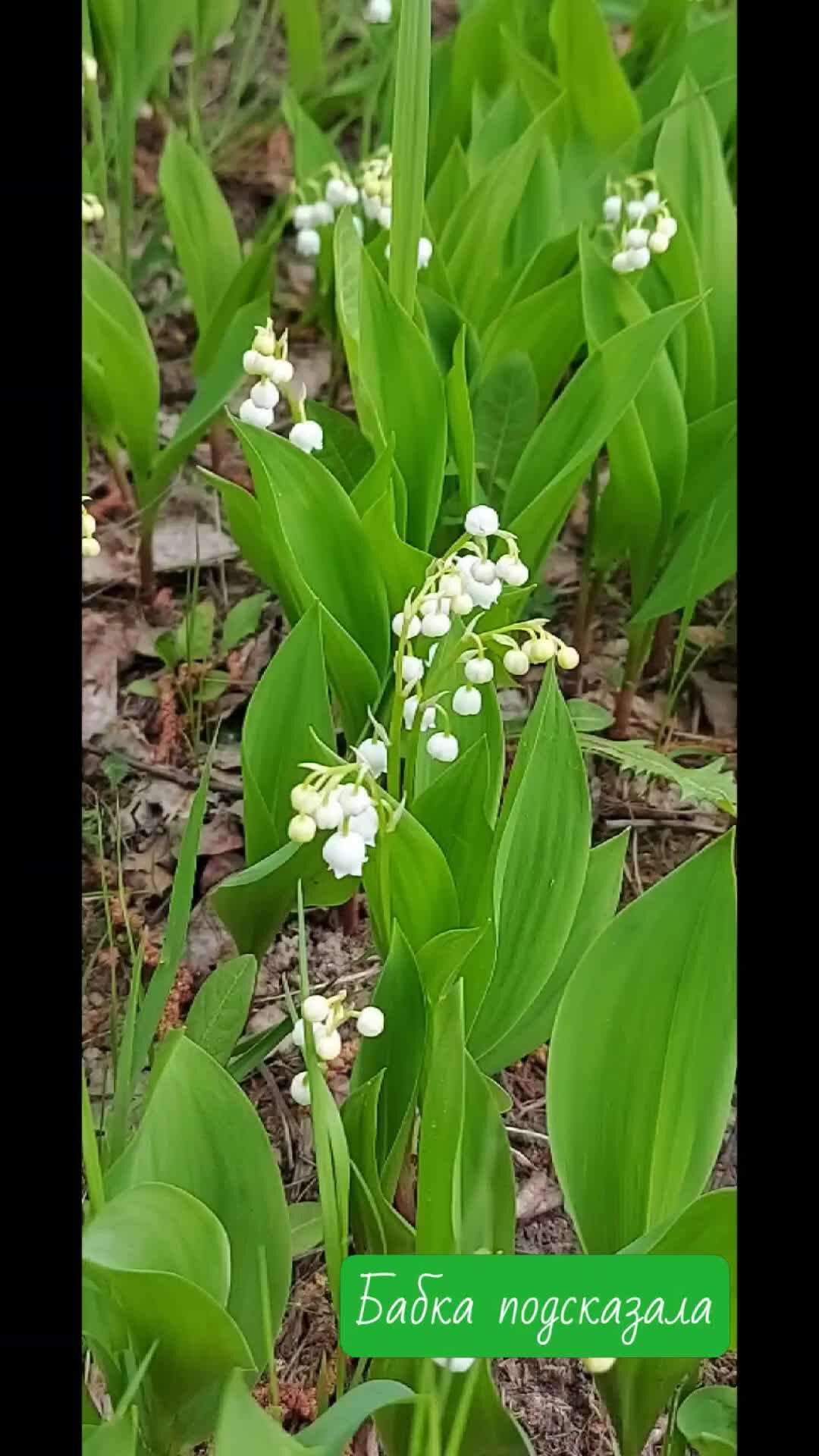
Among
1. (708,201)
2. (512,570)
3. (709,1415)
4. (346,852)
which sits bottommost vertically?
(709,1415)

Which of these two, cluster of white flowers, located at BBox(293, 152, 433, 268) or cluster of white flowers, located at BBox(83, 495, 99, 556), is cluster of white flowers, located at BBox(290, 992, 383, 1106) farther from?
cluster of white flowers, located at BBox(293, 152, 433, 268)

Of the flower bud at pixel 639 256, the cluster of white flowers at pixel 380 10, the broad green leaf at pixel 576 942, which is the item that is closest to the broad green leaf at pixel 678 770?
the broad green leaf at pixel 576 942

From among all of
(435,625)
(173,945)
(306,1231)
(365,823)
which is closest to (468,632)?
(435,625)

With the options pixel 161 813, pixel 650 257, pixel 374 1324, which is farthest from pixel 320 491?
pixel 374 1324

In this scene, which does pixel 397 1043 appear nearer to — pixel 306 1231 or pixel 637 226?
pixel 306 1231

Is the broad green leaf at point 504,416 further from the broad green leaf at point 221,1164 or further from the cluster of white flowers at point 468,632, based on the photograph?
the broad green leaf at point 221,1164

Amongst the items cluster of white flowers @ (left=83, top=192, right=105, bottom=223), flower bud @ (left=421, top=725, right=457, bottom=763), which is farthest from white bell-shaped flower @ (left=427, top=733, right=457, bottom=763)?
cluster of white flowers @ (left=83, top=192, right=105, bottom=223)
